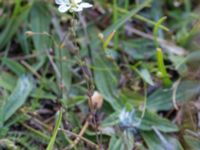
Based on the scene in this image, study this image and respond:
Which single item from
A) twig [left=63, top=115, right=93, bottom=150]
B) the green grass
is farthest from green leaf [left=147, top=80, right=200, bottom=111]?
twig [left=63, top=115, right=93, bottom=150]

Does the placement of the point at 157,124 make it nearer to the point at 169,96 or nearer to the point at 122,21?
the point at 169,96

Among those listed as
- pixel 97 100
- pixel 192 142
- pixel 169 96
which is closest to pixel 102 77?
pixel 97 100

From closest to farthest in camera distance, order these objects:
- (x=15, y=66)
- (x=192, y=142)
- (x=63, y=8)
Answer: (x=63, y=8) → (x=192, y=142) → (x=15, y=66)

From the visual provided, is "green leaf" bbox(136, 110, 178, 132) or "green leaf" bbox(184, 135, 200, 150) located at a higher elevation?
"green leaf" bbox(136, 110, 178, 132)

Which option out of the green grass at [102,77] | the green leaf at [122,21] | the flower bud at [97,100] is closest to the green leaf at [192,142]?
the green grass at [102,77]

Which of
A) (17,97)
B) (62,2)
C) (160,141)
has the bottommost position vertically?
(160,141)

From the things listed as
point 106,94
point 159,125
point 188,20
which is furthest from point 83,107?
point 188,20

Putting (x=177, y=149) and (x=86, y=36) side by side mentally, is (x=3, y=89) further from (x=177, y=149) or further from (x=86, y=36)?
(x=177, y=149)

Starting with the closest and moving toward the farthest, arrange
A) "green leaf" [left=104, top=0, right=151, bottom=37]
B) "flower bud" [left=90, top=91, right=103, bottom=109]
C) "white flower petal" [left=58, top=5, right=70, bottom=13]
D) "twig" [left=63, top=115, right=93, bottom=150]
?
"white flower petal" [left=58, top=5, right=70, bottom=13]
"twig" [left=63, top=115, right=93, bottom=150]
"flower bud" [left=90, top=91, right=103, bottom=109]
"green leaf" [left=104, top=0, right=151, bottom=37]

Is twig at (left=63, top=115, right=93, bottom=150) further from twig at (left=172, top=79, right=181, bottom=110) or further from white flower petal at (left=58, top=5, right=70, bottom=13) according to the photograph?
white flower petal at (left=58, top=5, right=70, bottom=13)
